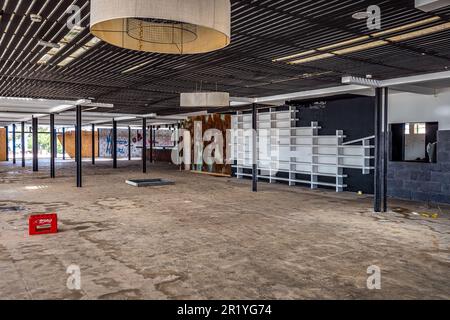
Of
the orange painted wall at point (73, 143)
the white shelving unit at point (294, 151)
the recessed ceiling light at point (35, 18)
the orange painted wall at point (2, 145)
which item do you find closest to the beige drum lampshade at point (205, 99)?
the recessed ceiling light at point (35, 18)

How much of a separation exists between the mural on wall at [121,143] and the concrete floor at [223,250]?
1088 inches

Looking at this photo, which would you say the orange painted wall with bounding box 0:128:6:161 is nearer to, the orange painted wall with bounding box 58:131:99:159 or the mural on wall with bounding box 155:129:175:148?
the orange painted wall with bounding box 58:131:99:159

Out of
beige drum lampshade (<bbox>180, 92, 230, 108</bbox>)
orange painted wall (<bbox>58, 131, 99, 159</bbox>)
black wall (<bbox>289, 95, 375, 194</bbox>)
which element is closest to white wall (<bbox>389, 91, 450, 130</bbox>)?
black wall (<bbox>289, 95, 375, 194</bbox>)

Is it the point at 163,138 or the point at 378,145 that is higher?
the point at 163,138

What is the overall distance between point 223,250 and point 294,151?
408 inches

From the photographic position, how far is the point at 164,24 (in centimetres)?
425

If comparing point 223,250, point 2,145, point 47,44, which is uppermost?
point 47,44

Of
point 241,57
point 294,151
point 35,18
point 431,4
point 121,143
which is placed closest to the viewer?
point 431,4

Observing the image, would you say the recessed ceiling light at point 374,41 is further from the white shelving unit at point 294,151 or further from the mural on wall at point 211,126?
the mural on wall at point 211,126

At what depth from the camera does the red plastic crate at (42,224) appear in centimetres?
697

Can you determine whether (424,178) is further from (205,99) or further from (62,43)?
(62,43)

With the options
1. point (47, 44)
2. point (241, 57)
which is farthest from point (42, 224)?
point (241, 57)

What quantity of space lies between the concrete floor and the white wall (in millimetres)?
2830
